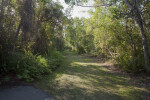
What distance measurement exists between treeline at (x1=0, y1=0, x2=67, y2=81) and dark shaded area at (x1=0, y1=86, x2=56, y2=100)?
87cm

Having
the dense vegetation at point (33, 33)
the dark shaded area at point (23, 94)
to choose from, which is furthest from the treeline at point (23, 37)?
the dark shaded area at point (23, 94)

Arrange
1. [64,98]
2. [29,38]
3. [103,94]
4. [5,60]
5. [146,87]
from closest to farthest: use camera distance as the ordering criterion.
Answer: [64,98] → [103,94] → [146,87] → [5,60] → [29,38]

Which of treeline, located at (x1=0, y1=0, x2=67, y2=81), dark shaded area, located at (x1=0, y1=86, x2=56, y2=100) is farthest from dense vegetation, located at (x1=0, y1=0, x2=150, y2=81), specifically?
dark shaded area, located at (x1=0, y1=86, x2=56, y2=100)

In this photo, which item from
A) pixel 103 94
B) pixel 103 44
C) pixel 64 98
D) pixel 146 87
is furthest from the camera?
pixel 103 44

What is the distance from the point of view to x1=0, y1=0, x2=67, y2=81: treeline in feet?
18.6

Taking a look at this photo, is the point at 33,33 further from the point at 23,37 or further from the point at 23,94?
the point at 23,94

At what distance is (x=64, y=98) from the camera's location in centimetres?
397

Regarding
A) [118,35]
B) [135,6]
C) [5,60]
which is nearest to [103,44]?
[118,35]

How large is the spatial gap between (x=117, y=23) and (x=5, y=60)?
7535 mm

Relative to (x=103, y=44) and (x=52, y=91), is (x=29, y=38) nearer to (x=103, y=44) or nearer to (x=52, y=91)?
(x=52, y=91)

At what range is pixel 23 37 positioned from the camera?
771 centimetres

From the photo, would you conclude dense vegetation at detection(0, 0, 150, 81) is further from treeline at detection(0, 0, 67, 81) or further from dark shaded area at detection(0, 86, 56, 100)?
dark shaded area at detection(0, 86, 56, 100)

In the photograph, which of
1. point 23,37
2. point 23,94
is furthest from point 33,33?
point 23,94

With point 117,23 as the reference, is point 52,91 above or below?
below
